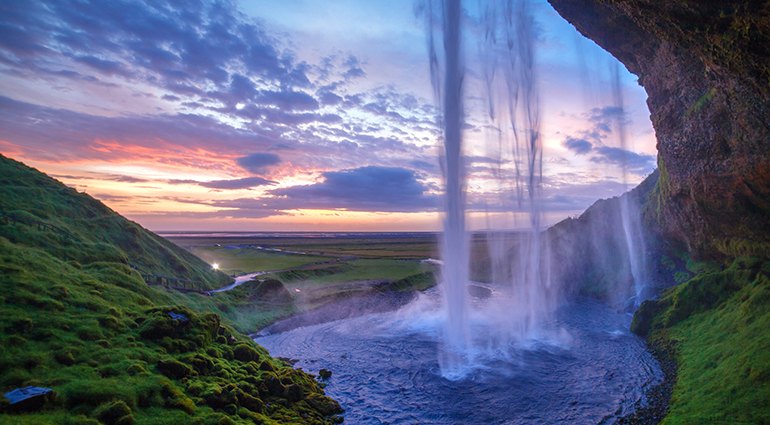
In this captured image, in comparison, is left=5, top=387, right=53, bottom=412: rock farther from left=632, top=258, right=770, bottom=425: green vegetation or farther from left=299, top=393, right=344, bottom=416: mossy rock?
left=632, top=258, right=770, bottom=425: green vegetation

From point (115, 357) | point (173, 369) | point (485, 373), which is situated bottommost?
point (485, 373)

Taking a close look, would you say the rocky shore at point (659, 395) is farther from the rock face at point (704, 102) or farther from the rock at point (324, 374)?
the rock at point (324, 374)

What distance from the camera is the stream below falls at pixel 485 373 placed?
56.9 ft

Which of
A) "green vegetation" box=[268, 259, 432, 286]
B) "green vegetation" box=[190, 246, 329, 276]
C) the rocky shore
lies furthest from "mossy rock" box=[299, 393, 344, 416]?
"green vegetation" box=[190, 246, 329, 276]

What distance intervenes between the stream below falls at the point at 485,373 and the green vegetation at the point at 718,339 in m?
2.16

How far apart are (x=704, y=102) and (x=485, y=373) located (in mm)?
25068

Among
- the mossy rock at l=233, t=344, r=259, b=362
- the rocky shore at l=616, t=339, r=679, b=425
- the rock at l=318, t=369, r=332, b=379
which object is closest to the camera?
the rocky shore at l=616, t=339, r=679, b=425

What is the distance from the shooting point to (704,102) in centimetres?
2216

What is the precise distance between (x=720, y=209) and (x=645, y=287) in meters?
16.8

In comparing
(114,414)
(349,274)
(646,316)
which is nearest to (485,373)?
(646,316)

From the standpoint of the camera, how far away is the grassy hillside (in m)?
11.0

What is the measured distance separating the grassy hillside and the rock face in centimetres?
2507

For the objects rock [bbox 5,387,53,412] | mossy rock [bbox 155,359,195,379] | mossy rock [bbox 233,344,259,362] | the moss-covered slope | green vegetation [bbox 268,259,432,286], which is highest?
the moss-covered slope

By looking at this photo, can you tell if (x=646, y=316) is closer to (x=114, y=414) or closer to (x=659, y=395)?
(x=659, y=395)
